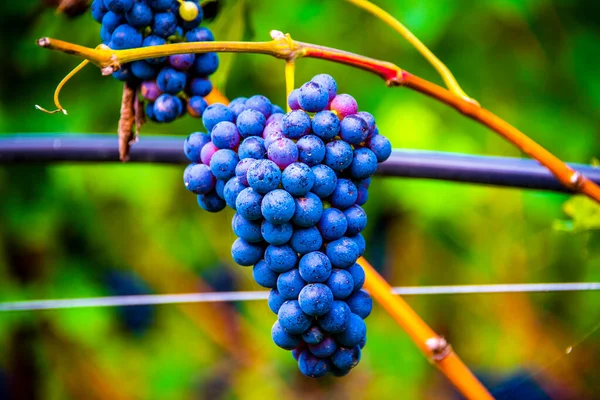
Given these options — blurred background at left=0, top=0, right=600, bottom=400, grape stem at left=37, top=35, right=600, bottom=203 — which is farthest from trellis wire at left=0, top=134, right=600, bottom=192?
blurred background at left=0, top=0, right=600, bottom=400

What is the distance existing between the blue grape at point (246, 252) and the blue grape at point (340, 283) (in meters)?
0.06

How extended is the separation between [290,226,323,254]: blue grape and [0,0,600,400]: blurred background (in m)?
0.95

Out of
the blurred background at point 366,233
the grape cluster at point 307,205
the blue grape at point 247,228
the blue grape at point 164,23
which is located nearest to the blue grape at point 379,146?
the grape cluster at point 307,205

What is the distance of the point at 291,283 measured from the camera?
44 cm

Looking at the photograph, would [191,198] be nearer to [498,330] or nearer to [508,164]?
[498,330]

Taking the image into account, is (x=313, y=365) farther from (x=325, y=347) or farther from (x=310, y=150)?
(x=310, y=150)

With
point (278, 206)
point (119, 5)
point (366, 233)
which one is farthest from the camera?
point (366, 233)

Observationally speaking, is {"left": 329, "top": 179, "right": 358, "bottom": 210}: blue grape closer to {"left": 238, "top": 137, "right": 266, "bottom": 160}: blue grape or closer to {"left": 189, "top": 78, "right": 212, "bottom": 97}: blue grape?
{"left": 238, "top": 137, "right": 266, "bottom": 160}: blue grape

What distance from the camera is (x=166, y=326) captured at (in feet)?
5.65

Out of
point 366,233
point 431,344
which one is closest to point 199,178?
point 431,344

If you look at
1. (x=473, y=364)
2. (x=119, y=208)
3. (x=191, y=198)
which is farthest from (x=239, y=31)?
(x=473, y=364)

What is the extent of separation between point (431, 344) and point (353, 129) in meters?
0.21

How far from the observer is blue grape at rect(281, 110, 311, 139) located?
428mm

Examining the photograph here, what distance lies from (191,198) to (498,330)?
87 centimetres
